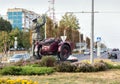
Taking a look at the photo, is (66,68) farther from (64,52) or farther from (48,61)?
(64,52)

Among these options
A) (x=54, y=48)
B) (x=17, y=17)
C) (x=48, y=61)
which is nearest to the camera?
(x=48, y=61)

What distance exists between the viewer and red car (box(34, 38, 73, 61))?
30.7 meters

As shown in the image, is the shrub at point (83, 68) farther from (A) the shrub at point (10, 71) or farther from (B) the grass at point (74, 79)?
(A) the shrub at point (10, 71)

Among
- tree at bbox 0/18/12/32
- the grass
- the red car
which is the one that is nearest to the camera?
the grass

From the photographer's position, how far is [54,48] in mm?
30891

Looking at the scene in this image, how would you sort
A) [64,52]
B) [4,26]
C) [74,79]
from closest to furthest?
1. [74,79]
2. [64,52]
3. [4,26]

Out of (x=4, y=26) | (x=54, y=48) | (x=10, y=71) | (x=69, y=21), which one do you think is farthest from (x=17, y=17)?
(x=10, y=71)

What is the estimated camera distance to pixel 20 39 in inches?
4097

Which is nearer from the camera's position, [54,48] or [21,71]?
[21,71]

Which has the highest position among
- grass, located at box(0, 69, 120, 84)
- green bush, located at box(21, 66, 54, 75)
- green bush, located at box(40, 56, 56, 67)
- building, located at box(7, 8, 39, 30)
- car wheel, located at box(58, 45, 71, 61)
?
building, located at box(7, 8, 39, 30)

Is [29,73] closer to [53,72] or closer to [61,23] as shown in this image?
[53,72]

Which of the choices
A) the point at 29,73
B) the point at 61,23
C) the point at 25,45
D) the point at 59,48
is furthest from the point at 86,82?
the point at 25,45

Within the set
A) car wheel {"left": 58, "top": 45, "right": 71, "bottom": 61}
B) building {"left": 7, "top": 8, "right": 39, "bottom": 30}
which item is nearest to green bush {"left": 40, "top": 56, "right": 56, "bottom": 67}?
car wheel {"left": 58, "top": 45, "right": 71, "bottom": 61}

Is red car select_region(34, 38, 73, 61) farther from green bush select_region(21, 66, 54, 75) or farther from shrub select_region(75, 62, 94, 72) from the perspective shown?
green bush select_region(21, 66, 54, 75)
